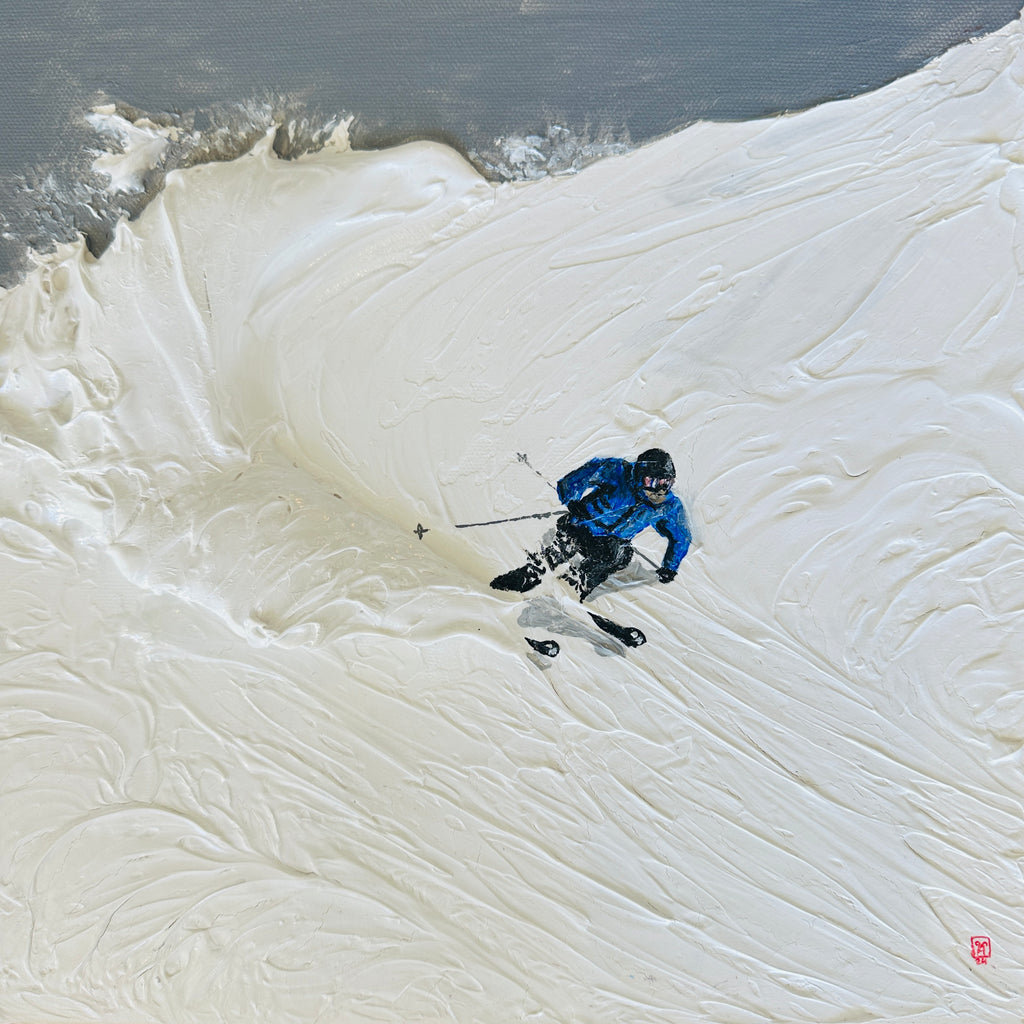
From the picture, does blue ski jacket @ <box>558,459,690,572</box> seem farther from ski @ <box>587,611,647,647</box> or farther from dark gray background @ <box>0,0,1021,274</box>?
dark gray background @ <box>0,0,1021,274</box>

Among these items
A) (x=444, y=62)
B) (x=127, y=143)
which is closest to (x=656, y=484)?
(x=444, y=62)

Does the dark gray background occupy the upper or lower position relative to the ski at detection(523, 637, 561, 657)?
upper

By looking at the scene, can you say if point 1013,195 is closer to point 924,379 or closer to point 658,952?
point 924,379

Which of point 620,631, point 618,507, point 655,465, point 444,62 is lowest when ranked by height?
point 620,631

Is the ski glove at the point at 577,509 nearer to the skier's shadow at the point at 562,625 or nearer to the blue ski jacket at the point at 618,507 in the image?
the blue ski jacket at the point at 618,507

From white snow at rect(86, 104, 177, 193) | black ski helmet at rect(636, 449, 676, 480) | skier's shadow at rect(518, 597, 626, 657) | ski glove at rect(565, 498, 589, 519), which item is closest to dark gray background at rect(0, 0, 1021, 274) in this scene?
white snow at rect(86, 104, 177, 193)

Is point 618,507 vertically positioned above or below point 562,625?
above

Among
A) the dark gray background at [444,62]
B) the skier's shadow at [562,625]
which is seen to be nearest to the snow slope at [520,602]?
the skier's shadow at [562,625]

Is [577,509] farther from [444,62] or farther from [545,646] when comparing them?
[444,62]

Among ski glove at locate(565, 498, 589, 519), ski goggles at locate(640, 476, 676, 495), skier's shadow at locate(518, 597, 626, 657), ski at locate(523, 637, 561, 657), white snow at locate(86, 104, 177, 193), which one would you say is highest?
white snow at locate(86, 104, 177, 193)
